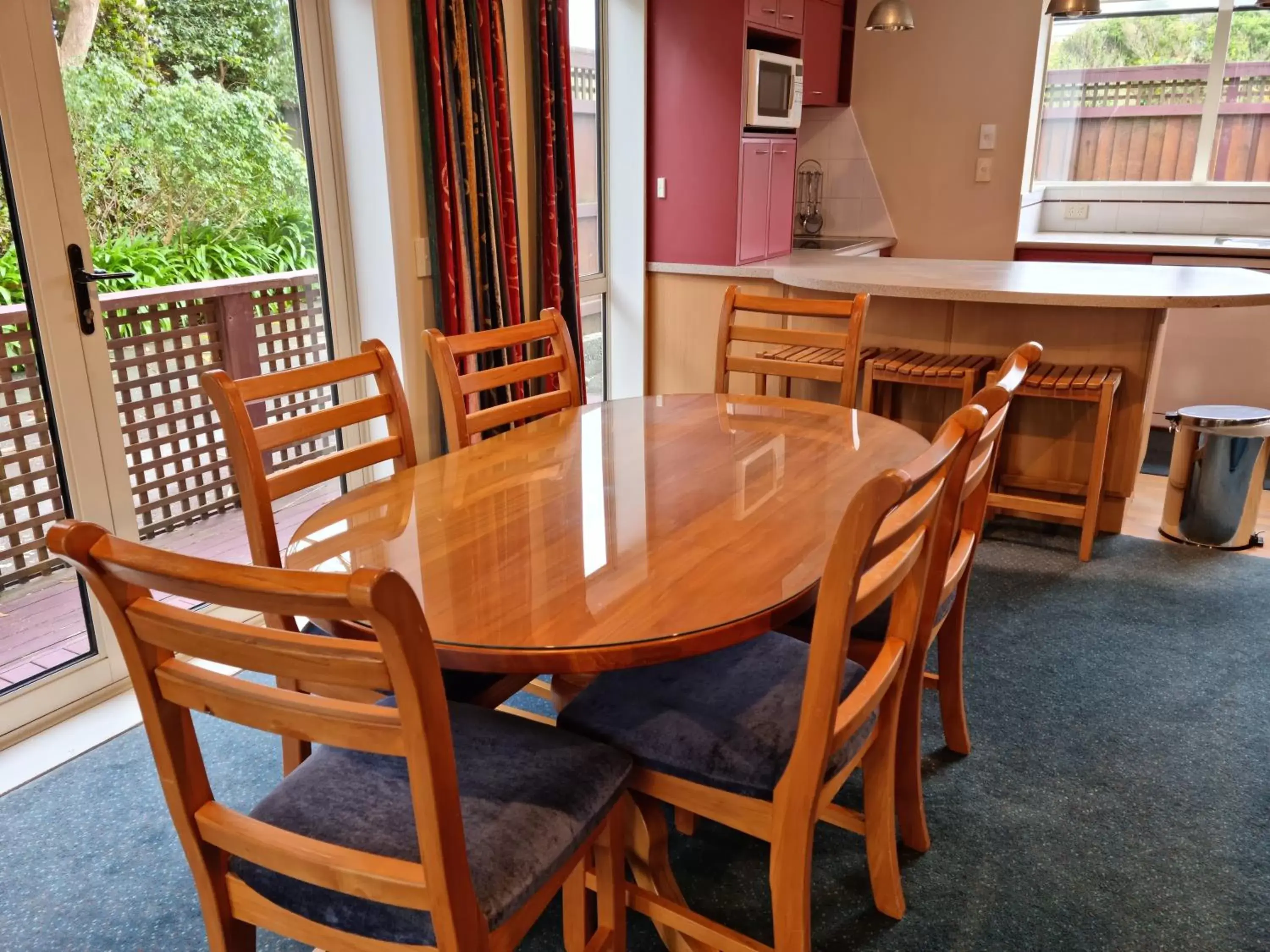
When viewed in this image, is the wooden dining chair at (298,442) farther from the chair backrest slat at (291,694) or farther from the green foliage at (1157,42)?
the green foliage at (1157,42)

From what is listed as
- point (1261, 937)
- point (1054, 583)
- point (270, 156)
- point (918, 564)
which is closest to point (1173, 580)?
point (1054, 583)

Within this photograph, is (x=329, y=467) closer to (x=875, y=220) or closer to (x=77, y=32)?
(x=77, y=32)

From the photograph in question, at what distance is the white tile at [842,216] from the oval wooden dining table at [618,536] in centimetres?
333

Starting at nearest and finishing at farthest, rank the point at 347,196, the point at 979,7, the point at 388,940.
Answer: the point at 388,940, the point at 347,196, the point at 979,7

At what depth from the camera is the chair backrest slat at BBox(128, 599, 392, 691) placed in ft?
3.02

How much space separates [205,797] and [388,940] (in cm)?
28

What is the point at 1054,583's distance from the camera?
10.1 feet

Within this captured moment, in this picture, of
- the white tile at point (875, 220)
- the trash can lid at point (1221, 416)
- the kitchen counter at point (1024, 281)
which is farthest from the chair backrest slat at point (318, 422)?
the white tile at point (875, 220)

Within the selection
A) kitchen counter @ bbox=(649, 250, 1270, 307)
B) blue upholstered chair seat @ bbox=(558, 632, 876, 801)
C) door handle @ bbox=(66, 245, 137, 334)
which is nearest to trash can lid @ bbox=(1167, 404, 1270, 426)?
kitchen counter @ bbox=(649, 250, 1270, 307)

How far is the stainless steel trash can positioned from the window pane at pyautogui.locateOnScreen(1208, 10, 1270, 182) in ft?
7.77

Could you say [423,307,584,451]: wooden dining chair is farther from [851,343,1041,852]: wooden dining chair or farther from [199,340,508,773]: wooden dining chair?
[851,343,1041,852]: wooden dining chair

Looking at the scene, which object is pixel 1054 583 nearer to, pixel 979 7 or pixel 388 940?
pixel 388 940

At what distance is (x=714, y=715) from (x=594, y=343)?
320 centimetres

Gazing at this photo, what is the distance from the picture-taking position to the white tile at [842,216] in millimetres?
5250
